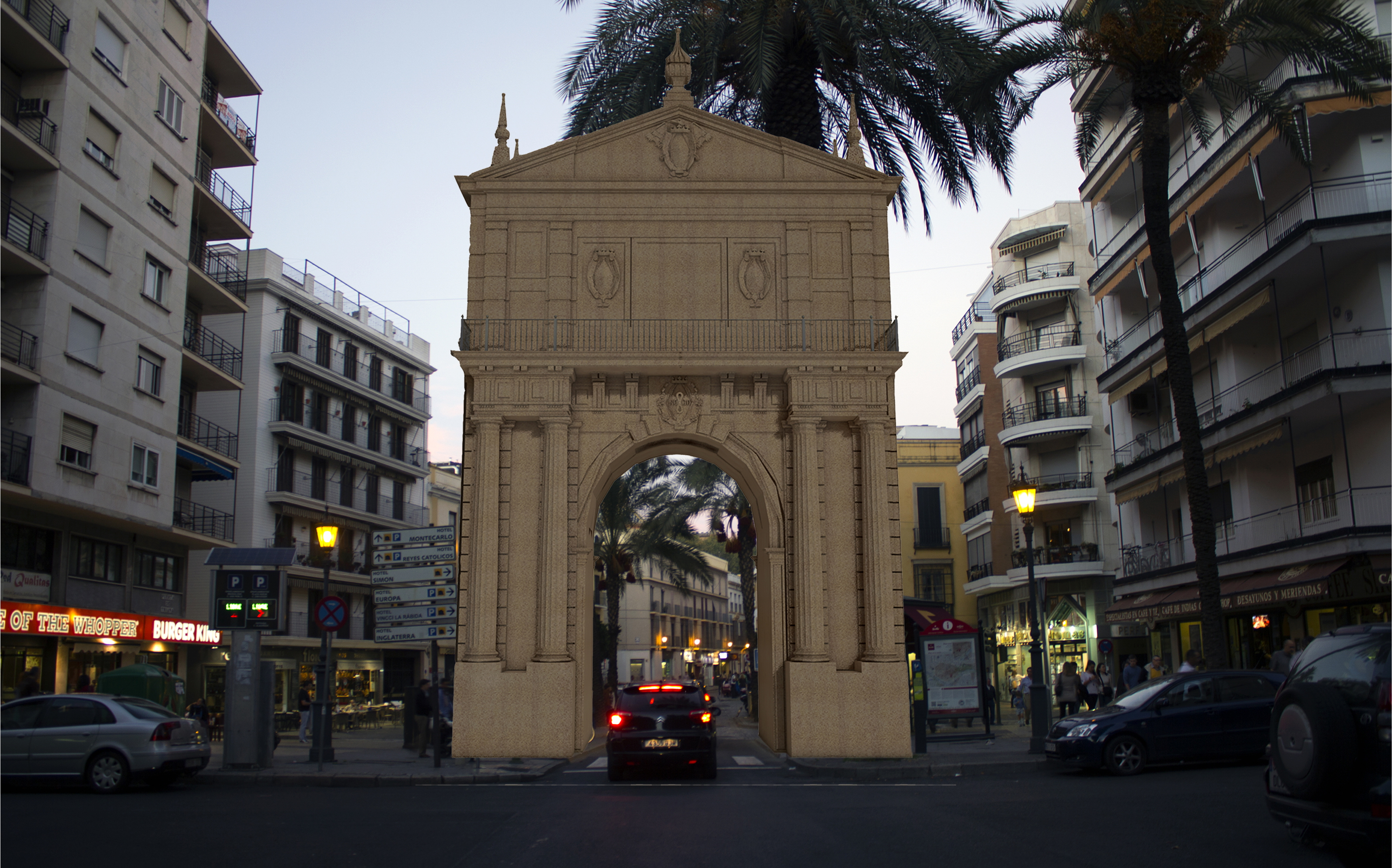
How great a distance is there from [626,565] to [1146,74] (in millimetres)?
29040

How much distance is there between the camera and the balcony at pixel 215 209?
35344 millimetres

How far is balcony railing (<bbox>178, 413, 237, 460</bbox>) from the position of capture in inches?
1394

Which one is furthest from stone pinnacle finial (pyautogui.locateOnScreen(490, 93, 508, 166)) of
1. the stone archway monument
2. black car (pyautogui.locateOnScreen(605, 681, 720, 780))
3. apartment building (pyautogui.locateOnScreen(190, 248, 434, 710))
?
apartment building (pyautogui.locateOnScreen(190, 248, 434, 710))

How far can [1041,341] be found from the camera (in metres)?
43.8

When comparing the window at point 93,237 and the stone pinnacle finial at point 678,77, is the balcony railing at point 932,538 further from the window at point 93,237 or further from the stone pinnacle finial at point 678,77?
the window at point 93,237

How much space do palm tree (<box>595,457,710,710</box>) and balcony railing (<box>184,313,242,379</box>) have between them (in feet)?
45.4

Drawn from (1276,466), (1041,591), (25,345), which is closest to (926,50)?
(1276,466)

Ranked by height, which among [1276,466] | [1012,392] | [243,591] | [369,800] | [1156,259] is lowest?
[369,800]

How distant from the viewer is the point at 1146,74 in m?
20.1

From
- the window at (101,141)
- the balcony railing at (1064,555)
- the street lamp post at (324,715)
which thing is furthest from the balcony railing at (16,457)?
the balcony railing at (1064,555)

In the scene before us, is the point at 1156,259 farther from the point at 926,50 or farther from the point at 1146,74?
the point at 926,50

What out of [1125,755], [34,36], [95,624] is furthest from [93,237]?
[1125,755]

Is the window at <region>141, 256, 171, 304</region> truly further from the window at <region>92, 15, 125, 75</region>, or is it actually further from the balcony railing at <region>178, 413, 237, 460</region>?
the window at <region>92, 15, 125, 75</region>

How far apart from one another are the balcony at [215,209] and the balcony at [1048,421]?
28371 mm
